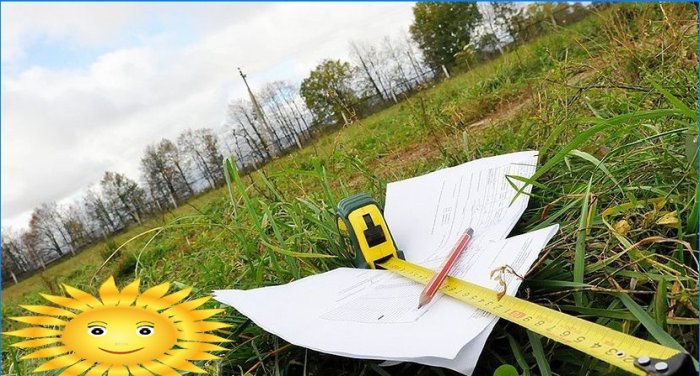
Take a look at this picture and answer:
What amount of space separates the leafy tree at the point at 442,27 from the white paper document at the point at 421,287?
9161mm

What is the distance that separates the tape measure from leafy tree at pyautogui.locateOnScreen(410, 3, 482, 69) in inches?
369

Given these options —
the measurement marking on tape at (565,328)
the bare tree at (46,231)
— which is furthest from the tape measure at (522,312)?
the bare tree at (46,231)

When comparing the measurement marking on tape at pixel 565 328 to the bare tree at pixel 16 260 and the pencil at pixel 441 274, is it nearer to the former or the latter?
the pencil at pixel 441 274

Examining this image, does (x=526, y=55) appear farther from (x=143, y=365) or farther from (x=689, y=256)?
(x=143, y=365)

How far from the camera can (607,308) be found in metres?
0.64

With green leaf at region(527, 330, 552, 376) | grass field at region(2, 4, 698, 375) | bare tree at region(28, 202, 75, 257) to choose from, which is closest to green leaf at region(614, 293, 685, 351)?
grass field at region(2, 4, 698, 375)

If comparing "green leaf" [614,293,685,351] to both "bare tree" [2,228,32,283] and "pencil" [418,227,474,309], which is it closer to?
"pencil" [418,227,474,309]

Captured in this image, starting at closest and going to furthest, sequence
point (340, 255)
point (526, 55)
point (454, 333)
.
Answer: point (454, 333), point (340, 255), point (526, 55)

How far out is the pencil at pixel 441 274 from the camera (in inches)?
29.0

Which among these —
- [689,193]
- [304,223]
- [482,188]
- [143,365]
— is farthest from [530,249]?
[304,223]

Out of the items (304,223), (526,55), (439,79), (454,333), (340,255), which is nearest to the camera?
(454,333)

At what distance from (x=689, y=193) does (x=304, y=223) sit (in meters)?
0.78

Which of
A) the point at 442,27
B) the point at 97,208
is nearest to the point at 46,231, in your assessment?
the point at 97,208

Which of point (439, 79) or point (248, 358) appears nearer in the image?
point (248, 358)
